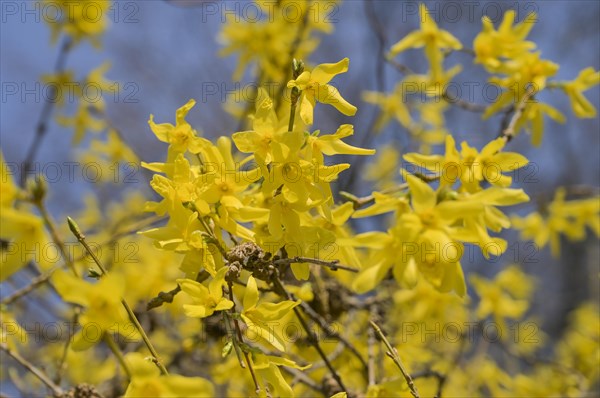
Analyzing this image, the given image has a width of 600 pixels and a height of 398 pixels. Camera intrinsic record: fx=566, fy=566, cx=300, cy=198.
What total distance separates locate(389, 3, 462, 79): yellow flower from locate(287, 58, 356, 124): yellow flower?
4.52 feet


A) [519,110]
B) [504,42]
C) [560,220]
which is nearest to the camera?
[519,110]

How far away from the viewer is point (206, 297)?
4.17ft

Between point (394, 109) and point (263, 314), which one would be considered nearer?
point (263, 314)

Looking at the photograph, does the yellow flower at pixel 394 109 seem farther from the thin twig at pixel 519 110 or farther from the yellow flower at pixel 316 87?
the yellow flower at pixel 316 87

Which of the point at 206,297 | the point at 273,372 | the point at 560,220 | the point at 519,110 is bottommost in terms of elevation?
the point at 560,220

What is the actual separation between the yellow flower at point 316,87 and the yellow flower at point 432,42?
1.38 meters

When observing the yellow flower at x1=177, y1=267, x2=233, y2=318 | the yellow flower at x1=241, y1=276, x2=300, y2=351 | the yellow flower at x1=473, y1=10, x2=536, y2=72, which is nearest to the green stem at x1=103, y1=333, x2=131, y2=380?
the yellow flower at x1=177, y1=267, x2=233, y2=318

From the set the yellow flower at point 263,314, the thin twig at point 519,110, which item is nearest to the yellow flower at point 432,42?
the thin twig at point 519,110

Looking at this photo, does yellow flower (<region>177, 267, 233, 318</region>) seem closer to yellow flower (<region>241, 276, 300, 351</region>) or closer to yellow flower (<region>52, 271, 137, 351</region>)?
yellow flower (<region>241, 276, 300, 351</region>)

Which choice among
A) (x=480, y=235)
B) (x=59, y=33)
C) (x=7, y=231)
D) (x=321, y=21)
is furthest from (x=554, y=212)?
(x=59, y=33)

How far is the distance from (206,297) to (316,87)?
58 cm

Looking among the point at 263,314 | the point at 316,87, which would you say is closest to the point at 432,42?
the point at 316,87

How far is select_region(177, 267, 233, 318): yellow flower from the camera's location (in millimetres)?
1227

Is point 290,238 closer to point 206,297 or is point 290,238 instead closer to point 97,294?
point 206,297
